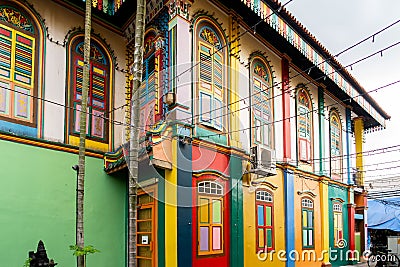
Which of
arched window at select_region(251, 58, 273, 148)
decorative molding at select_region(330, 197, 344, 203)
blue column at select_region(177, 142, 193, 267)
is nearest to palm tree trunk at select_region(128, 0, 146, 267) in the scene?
blue column at select_region(177, 142, 193, 267)

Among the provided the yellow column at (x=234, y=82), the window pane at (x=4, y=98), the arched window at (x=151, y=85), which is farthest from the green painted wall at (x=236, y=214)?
the window pane at (x=4, y=98)

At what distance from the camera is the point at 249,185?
945cm

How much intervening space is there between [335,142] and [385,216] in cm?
548

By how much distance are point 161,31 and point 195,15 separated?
85cm

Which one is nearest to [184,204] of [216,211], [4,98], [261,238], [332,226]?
[216,211]

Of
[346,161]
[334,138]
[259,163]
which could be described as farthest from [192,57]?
[346,161]

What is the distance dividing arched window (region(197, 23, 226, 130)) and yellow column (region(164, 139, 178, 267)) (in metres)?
1.52

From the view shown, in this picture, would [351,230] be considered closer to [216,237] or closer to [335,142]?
[335,142]

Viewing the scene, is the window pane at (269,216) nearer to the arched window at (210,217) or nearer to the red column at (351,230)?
the arched window at (210,217)

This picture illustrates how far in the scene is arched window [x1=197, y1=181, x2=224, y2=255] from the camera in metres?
7.84

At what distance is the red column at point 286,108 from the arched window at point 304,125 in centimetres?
73

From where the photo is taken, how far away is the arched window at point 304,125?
475 inches

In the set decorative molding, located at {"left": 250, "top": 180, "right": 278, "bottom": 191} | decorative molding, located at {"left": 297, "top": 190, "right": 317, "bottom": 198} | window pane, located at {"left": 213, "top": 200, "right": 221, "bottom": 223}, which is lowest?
window pane, located at {"left": 213, "top": 200, "right": 221, "bottom": 223}

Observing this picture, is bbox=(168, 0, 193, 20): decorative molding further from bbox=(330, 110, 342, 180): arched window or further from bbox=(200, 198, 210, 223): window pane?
bbox=(330, 110, 342, 180): arched window
